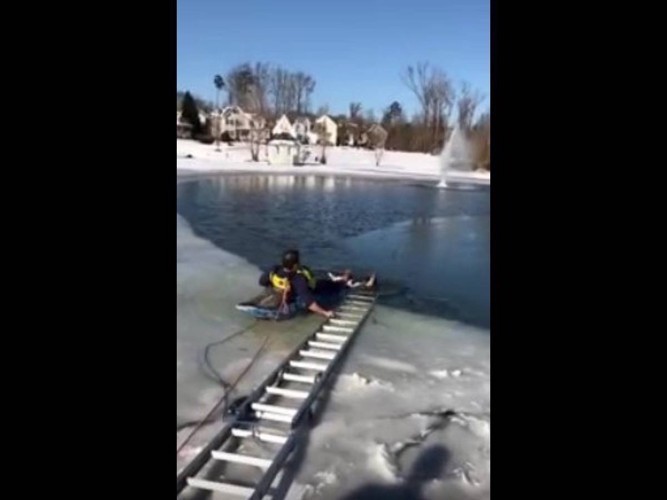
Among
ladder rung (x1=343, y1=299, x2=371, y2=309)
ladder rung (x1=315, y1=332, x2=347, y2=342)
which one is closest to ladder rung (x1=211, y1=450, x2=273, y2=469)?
ladder rung (x1=315, y1=332, x2=347, y2=342)

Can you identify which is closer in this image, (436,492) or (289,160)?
(436,492)

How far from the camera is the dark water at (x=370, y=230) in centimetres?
552

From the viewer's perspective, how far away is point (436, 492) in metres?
2.19

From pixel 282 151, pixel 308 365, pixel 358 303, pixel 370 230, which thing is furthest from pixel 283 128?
pixel 308 365

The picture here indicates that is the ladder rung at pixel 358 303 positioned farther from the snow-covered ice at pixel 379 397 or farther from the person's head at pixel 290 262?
the person's head at pixel 290 262

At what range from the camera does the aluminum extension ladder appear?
2.23m

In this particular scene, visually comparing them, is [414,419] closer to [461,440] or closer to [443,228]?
[461,440]

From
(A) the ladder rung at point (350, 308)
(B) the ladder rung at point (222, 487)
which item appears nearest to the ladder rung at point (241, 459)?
(B) the ladder rung at point (222, 487)

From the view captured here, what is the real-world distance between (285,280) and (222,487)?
2.25 meters

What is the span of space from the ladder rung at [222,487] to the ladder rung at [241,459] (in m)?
0.14
